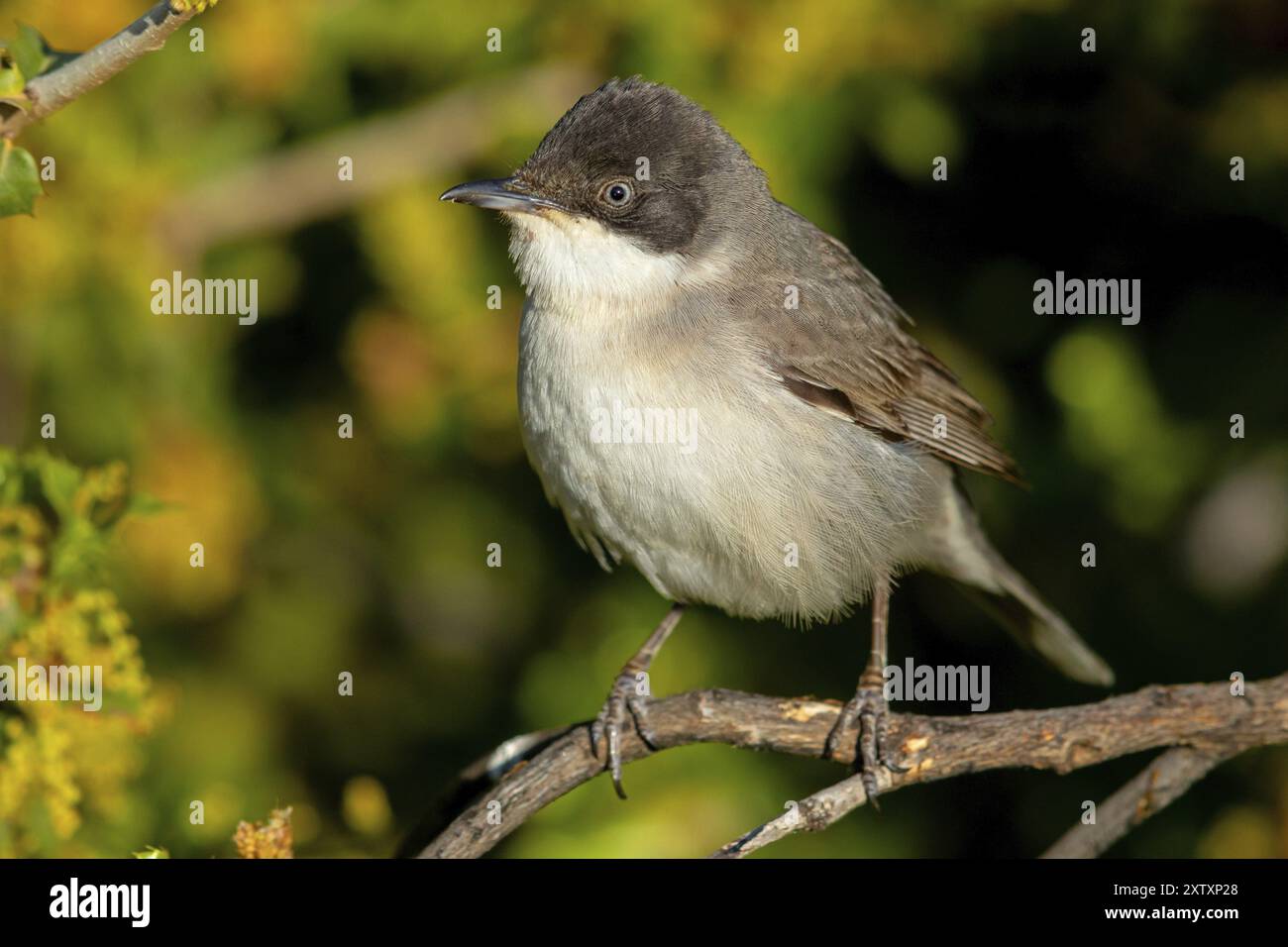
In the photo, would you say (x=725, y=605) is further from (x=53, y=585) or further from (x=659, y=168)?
(x=53, y=585)

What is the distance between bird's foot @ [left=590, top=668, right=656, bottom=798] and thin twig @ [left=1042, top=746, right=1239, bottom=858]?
1152 millimetres

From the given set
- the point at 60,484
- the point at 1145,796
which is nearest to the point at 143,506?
the point at 60,484

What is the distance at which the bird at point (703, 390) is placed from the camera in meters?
3.65

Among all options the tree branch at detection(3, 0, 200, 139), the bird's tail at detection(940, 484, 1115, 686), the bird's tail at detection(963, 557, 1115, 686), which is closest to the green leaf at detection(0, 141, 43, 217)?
the tree branch at detection(3, 0, 200, 139)

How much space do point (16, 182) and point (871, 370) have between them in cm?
246

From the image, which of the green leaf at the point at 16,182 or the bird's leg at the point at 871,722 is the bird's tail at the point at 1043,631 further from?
the green leaf at the point at 16,182

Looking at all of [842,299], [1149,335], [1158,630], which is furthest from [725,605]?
[1149,335]

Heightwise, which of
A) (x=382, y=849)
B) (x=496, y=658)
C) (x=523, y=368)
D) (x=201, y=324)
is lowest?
(x=382, y=849)

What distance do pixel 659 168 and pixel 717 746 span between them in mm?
1886

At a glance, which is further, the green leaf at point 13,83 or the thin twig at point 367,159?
the thin twig at point 367,159

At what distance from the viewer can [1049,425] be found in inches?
195

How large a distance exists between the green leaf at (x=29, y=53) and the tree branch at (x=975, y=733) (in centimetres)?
188

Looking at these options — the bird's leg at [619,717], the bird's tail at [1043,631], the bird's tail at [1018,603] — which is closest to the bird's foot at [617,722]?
the bird's leg at [619,717]

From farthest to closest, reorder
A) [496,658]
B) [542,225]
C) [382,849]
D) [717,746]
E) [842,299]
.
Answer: [496,658] < [717,746] < [842,299] < [542,225] < [382,849]
